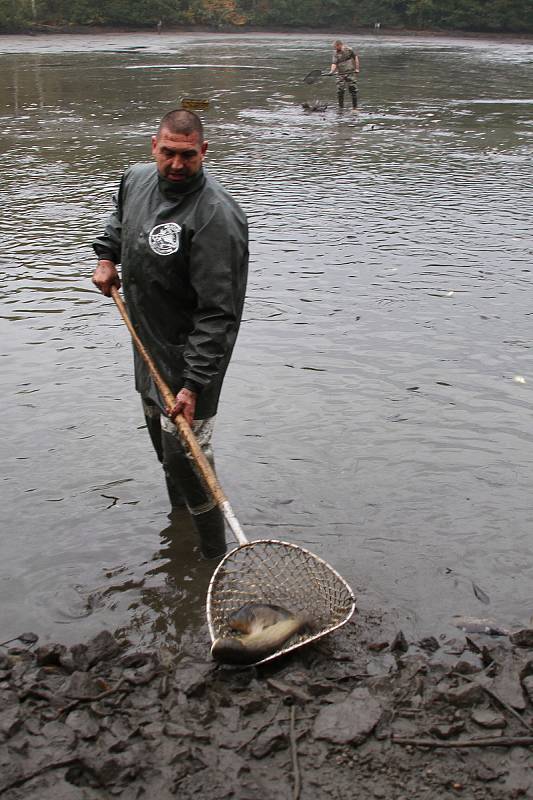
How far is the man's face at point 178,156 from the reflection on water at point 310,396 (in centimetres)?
200

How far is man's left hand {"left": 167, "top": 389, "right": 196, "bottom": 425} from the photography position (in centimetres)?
425

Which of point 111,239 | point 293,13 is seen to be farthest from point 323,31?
point 111,239

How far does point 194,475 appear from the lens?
460 cm

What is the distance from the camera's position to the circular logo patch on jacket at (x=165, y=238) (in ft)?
13.8

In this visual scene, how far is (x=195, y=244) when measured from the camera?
4.16m

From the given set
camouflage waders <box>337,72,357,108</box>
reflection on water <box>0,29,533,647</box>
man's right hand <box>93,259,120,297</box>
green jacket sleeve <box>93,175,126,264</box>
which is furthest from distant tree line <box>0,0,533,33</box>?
man's right hand <box>93,259,120,297</box>

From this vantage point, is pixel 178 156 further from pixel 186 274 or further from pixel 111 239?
pixel 111 239

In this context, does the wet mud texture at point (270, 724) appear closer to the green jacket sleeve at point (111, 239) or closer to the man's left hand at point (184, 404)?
the man's left hand at point (184, 404)

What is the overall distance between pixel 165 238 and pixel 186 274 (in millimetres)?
193

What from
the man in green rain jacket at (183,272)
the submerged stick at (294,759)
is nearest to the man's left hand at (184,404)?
the man in green rain jacket at (183,272)

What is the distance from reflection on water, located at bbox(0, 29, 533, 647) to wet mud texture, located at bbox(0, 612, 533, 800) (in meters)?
0.45

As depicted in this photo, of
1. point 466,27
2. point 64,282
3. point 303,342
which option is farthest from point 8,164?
point 466,27

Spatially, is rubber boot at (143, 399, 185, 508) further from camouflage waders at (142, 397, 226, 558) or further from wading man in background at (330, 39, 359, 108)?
wading man in background at (330, 39, 359, 108)

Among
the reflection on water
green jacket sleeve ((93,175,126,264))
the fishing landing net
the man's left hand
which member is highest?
green jacket sleeve ((93,175,126,264))
